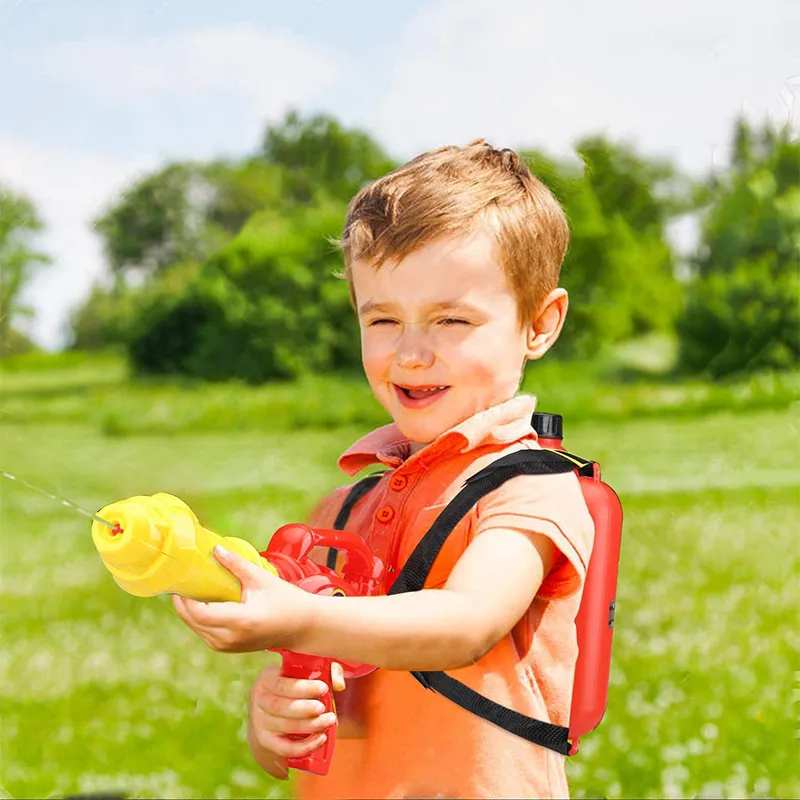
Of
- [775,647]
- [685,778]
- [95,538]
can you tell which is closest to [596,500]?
[95,538]

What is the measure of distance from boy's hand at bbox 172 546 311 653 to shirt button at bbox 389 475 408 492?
317 millimetres

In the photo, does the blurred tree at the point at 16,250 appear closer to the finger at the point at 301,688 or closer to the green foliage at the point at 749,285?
the finger at the point at 301,688

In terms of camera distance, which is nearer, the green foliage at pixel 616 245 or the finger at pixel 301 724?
the finger at pixel 301 724

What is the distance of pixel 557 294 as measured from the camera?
152 centimetres

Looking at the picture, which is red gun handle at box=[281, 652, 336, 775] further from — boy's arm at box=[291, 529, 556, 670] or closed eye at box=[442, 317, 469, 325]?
closed eye at box=[442, 317, 469, 325]

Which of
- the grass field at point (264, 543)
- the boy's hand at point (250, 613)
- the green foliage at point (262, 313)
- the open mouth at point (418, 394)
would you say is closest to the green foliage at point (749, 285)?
the grass field at point (264, 543)

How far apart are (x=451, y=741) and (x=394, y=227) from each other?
583mm

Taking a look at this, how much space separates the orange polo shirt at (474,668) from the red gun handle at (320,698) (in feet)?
0.30

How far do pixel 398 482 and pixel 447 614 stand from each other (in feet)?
0.86

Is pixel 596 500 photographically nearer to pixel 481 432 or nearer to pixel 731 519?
pixel 481 432

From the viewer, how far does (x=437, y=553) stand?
1.34 m

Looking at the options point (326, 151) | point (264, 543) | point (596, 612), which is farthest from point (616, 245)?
point (596, 612)

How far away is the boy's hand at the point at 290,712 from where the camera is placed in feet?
4.22

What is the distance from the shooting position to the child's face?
4.54ft
